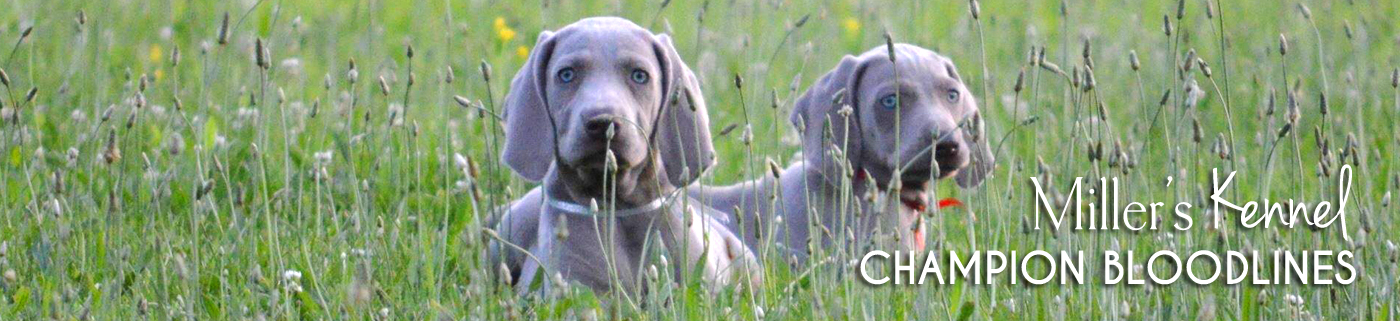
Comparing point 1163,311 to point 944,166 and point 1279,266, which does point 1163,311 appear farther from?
point 944,166

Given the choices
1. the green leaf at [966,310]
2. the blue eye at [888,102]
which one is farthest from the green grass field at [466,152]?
the blue eye at [888,102]

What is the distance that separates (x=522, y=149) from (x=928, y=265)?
105cm

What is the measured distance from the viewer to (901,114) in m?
4.46

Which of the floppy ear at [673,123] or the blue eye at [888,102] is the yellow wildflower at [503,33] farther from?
the floppy ear at [673,123]

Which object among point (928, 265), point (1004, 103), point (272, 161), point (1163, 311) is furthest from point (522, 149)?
point (1004, 103)

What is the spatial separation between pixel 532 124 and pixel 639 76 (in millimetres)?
275

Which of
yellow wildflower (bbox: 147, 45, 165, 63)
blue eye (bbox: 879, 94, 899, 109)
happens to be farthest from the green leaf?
yellow wildflower (bbox: 147, 45, 165, 63)

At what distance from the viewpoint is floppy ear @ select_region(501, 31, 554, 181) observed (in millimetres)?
3846

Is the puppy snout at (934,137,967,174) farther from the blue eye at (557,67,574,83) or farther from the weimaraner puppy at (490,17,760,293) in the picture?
the blue eye at (557,67,574,83)

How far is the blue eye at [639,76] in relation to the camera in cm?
373

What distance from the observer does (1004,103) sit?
299 inches

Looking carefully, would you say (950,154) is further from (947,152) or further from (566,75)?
(566,75)

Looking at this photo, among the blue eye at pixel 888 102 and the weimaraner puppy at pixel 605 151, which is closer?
the weimaraner puppy at pixel 605 151

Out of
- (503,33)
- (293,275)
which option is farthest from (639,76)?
(503,33)
